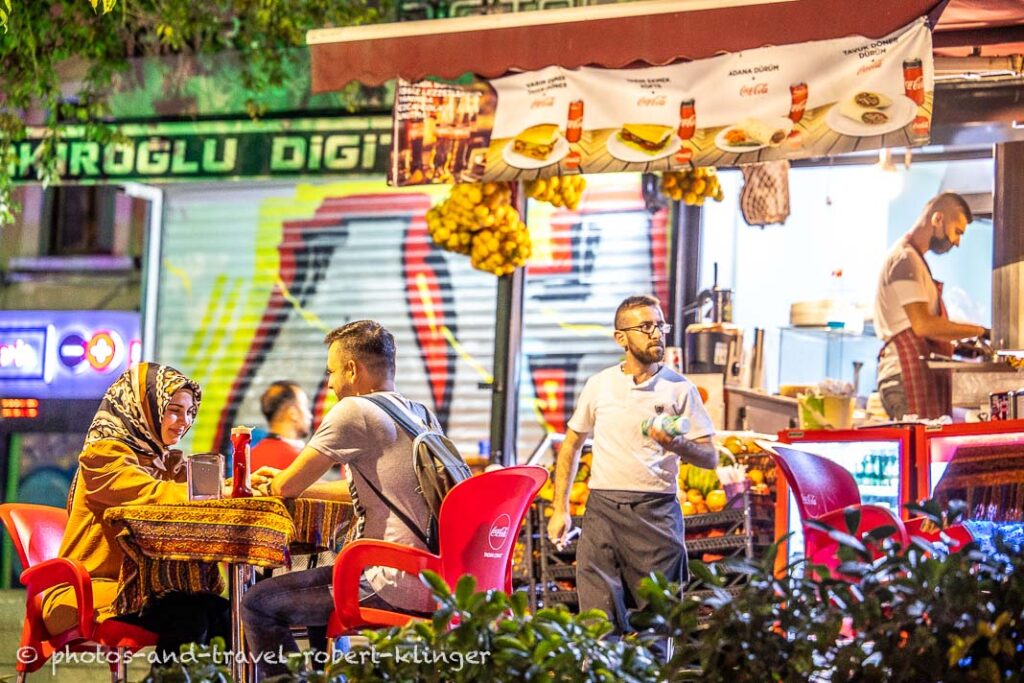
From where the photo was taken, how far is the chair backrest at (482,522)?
186 inches

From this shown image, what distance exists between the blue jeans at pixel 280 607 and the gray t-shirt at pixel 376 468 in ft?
0.62

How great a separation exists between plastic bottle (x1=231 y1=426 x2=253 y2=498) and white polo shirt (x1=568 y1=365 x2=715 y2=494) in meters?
2.01

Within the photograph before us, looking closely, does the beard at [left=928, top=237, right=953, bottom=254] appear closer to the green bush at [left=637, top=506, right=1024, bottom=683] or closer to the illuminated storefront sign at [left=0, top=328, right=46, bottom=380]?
the green bush at [left=637, top=506, right=1024, bottom=683]

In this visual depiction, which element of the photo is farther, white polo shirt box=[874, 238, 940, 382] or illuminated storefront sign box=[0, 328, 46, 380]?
illuminated storefront sign box=[0, 328, 46, 380]

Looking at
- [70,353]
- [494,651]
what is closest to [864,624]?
[494,651]

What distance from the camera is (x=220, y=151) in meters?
10.3

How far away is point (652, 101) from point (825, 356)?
458 centimetres

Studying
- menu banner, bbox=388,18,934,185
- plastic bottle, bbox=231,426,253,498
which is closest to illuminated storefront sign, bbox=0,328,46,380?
menu banner, bbox=388,18,934,185

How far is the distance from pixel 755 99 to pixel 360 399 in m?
3.42

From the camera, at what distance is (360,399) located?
5016 millimetres

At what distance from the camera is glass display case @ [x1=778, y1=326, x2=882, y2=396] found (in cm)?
1112

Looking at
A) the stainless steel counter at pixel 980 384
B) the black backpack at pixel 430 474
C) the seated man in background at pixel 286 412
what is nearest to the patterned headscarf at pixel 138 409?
the black backpack at pixel 430 474

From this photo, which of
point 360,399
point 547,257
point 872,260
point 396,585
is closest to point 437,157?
point 547,257

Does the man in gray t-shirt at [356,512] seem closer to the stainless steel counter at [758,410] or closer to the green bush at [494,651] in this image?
the green bush at [494,651]
